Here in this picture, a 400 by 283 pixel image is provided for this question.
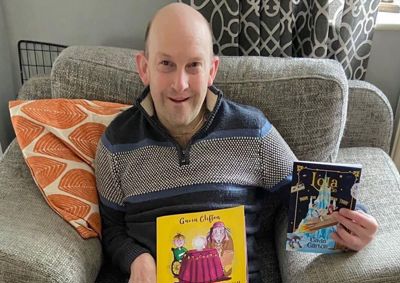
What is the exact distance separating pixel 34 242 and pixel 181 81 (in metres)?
0.53

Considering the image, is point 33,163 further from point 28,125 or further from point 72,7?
point 72,7

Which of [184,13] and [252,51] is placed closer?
[184,13]

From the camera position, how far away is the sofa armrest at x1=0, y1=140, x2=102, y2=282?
3.79 feet

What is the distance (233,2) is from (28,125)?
2.63 feet

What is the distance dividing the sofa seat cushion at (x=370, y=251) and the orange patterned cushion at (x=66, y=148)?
1.77 ft

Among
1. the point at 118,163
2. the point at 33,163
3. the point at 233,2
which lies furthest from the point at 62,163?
the point at 233,2

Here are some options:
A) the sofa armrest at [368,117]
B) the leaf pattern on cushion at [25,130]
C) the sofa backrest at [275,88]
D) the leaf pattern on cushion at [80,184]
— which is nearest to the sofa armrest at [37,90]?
the sofa backrest at [275,88]

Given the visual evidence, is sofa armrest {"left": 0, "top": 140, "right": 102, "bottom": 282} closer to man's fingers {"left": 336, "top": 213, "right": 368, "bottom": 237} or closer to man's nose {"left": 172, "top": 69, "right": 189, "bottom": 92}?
man's nose {"left": 172, "top": 69, "right": 189, "bottom": 92}

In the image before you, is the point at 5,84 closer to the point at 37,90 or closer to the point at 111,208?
the point at 37,90

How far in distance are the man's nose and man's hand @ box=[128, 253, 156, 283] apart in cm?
44

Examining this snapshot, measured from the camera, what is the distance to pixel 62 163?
1444mm

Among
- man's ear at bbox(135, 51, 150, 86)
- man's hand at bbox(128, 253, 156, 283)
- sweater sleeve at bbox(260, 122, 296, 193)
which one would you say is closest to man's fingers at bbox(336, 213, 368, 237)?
sweater sleeve at bbox(260, 122, 296, 193)

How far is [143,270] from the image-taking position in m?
1.26

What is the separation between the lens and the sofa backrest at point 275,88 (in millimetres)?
1508
